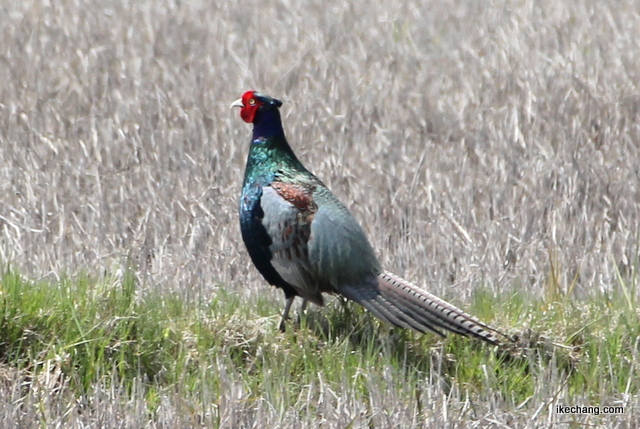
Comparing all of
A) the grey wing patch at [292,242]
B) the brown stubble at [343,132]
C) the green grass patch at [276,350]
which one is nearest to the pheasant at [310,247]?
the grey wing patch at [292,242]

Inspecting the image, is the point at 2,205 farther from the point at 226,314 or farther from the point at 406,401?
the point at 406,401

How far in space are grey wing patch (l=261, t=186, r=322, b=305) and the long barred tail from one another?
19 cm

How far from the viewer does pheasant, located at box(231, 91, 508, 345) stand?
4676 millimetres

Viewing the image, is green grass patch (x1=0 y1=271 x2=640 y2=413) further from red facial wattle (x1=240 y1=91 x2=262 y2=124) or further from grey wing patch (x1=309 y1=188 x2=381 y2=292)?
red facial wattle (x1=240 y1=91 x2=262 y2=124)

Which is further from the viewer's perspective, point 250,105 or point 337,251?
point 250,105

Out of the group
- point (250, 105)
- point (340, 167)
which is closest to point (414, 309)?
point (250, 105)

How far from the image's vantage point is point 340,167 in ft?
21.7

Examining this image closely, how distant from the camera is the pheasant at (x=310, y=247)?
468cm

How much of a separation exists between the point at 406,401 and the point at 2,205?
3078 millimetres

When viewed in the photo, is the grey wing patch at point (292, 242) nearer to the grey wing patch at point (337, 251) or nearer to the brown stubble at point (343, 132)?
the grey wing patch at point (337, 251)

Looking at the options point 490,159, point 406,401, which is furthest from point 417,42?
point 406,401

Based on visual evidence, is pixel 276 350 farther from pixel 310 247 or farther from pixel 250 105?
pixel 250 105

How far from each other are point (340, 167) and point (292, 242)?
182 cm

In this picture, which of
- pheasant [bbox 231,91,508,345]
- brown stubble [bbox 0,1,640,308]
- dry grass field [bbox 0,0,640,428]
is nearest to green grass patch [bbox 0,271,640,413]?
dry grass field [bbox 0,0,640,428]
